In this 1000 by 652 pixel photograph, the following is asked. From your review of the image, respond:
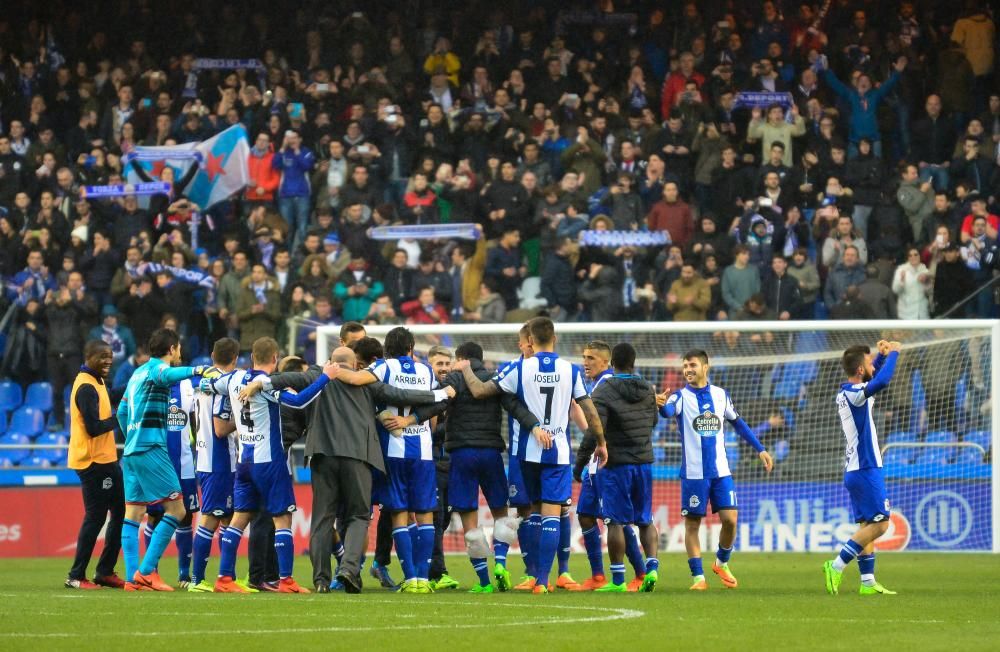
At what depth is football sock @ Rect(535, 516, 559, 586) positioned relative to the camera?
12555mm

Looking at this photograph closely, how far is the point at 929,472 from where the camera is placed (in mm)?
18859

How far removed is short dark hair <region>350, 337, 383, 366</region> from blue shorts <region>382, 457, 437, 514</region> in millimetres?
857

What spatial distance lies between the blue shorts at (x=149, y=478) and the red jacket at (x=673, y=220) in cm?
1110

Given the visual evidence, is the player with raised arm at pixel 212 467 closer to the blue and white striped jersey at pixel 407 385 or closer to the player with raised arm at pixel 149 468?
the player with raised arm at pixel 149 468

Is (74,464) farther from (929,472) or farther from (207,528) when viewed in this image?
(929,472)

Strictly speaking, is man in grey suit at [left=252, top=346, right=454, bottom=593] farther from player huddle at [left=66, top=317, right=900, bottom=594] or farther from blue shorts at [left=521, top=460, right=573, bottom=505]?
blue shorts at [left=521, top=460, right=573, bottom=505]

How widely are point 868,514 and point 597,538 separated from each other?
7.55 ft

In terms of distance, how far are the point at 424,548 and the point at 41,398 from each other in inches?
443

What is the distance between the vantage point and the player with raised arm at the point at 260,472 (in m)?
12.6

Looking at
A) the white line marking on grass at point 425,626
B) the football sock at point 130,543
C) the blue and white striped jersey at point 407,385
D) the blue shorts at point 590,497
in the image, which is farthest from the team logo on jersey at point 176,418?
the white line marking on grass at point 425,626

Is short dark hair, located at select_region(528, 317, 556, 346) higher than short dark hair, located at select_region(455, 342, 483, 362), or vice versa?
short dark hair, located at select_region(528, 317, 556, 346)

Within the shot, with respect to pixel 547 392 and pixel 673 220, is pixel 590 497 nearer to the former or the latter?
pixel 547 392

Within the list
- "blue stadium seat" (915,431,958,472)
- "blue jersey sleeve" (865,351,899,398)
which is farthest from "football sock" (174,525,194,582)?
"blue stadium seat" (915,431,958,472)

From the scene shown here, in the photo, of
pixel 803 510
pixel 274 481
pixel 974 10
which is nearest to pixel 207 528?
pixel 274 481
